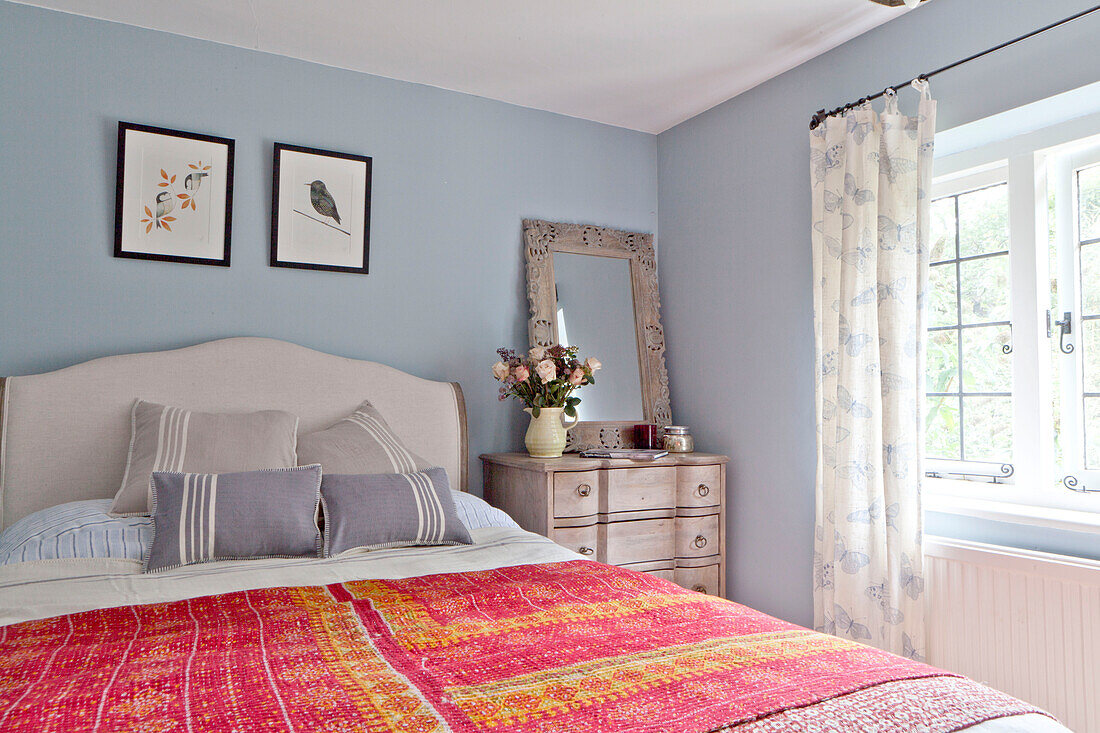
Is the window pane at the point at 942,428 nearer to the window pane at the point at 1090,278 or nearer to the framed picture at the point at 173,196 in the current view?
the window pane at the point at 1090,278

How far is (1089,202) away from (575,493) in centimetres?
198

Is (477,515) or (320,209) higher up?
(320,209)

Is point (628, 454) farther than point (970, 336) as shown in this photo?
Yes

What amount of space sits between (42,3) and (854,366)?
3.07 metres

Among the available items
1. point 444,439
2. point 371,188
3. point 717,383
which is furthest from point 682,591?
point 371,188

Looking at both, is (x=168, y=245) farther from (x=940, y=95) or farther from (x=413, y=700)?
(x=940, y=95)

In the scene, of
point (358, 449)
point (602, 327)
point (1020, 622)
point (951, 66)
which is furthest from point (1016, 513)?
point (358, 449)

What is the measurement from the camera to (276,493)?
79.1 inches

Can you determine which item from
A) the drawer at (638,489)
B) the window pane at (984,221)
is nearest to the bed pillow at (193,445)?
the drawer at (638,489)

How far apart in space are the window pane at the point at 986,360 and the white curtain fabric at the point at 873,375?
36 centimetres

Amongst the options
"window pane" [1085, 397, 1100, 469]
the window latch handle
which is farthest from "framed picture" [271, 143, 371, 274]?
"window pane" [1085, 397, 1100, 469]

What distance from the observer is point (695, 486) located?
9.85 ft

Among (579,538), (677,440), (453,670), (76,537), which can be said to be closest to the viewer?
(453,670)

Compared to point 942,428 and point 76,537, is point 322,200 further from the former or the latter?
point 942,428
